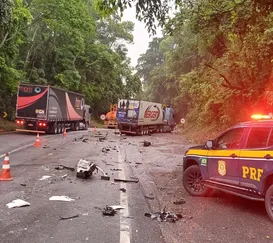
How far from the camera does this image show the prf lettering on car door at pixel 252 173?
5625 mm

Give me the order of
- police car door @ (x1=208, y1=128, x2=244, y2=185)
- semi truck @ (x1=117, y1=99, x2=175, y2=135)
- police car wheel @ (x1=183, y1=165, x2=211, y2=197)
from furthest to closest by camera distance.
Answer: semi truck @ (x1=117, y1=99, x2=175, y2=135) → police car wheel @ (x1=183, y1=165, x2=211, y2=197) → police car door @ (x1=208, y1=128, x2=244, y2=185)

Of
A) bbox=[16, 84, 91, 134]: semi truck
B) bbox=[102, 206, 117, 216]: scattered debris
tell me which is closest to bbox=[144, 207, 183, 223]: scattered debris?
bbox=[102, 206, 117, 216]: scattered debris

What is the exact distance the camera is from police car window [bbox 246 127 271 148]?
586cm

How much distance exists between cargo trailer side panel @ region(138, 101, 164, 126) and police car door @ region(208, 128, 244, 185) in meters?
22.1

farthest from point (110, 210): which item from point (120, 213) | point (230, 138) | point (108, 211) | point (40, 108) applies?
point (40, 108)

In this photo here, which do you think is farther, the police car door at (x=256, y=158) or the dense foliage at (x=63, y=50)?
the dense foliage at (x=63, y=50)

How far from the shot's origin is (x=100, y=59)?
43500mm

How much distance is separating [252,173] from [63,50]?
3515 cm

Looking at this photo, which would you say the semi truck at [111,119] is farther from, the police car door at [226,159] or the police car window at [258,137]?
the police car window at [258,137]

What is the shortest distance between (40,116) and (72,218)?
20364 mm

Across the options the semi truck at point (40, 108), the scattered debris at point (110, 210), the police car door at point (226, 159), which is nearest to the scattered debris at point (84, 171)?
the scattered debris at point (110, 210)

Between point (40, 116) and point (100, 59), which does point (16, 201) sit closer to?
point (40, 116)

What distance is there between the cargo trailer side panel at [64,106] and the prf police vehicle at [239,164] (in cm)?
1908

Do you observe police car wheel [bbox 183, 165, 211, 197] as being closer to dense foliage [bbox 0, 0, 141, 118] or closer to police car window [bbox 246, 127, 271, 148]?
police car window [bbox 246, 127, 271, 148]
